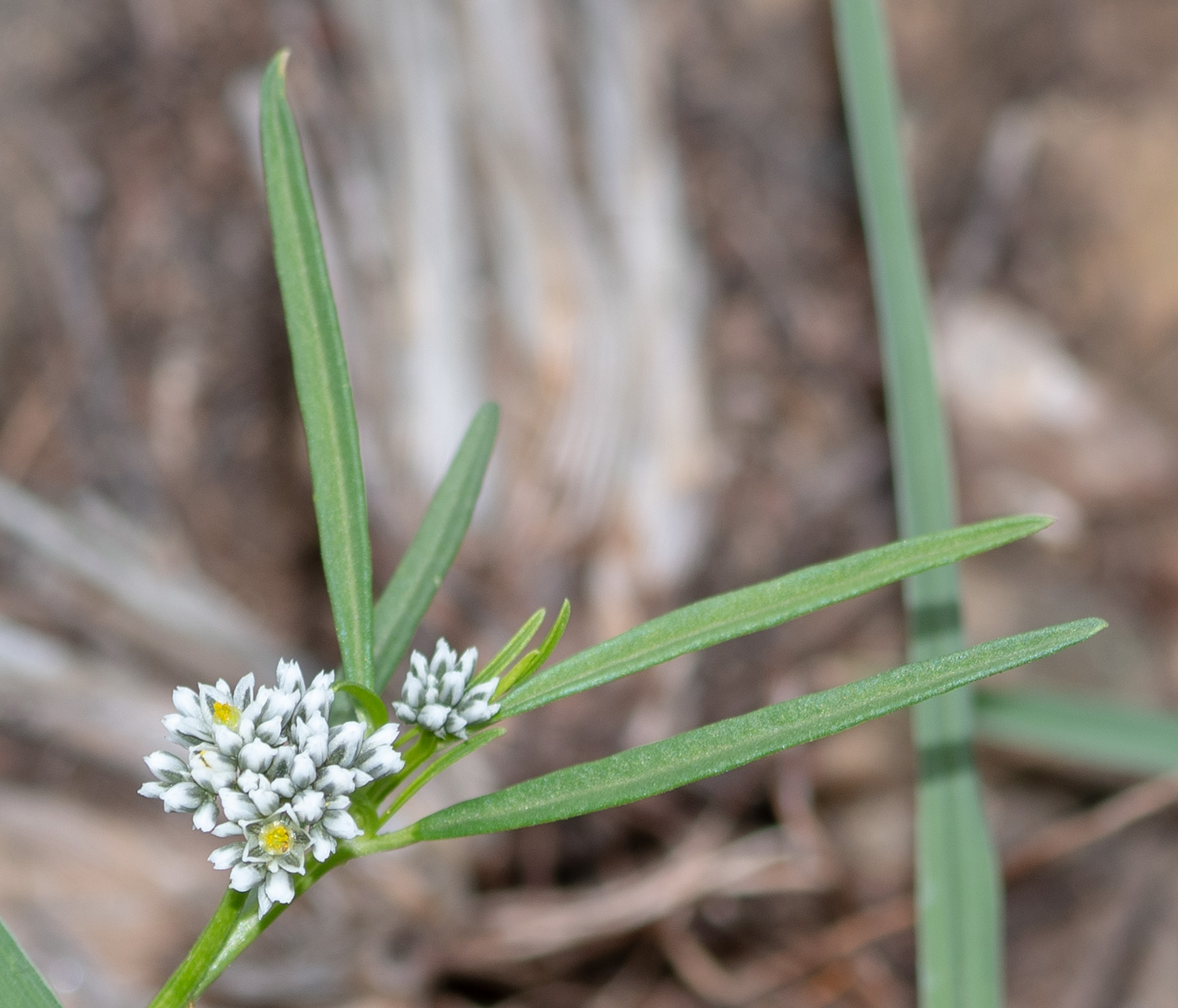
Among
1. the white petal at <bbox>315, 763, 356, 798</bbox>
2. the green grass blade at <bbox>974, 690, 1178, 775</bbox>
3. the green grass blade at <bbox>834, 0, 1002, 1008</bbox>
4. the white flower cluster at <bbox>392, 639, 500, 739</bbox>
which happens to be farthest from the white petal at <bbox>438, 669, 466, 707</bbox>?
the green grass blade at <bbox>974, 690, 1178, 775</bbox>

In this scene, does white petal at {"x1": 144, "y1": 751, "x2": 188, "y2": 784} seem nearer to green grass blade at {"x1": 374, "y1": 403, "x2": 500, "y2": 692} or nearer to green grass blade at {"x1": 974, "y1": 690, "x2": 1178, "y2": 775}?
green grass blade at {"x1": 374, "y1": 403, "x2": 500, "y2": 692}

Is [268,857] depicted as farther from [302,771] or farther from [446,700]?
[446,700]

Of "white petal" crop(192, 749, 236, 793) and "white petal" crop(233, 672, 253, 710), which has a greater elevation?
"white petal" crop(233, 672, 253, 710)

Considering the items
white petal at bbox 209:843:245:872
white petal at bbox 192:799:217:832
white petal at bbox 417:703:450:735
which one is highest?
white petal at bbox 417:703:450:735

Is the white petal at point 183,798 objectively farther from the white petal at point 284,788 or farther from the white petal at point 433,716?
the white petal at point 433,716

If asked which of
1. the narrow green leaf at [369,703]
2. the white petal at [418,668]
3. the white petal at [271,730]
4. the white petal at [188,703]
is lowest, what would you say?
the white petal at [188,703]

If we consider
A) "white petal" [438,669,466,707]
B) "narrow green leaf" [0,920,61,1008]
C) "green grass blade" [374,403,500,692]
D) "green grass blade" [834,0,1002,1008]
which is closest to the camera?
"narrow green leaf" [0,920,61,1008]

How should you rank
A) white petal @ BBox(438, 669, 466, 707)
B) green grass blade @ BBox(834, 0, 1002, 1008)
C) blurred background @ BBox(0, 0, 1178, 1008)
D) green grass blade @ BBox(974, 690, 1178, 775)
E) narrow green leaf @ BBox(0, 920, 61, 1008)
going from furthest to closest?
blurred background @ BBox(0, 0, 1178, 1008) → green grass blade @ BBox(974, 690, 1178, 775) → green grass blade @ BBox(834, 0, 1002, 1008) → white petal @ BBox(438, 669, 466, 707) → narrow green leaf @ BBox(0, 920, 61, 1008)

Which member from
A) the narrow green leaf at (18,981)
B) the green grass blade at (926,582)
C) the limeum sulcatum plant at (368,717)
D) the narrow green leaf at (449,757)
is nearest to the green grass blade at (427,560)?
the limeum sulcatum plant at (368,717)
